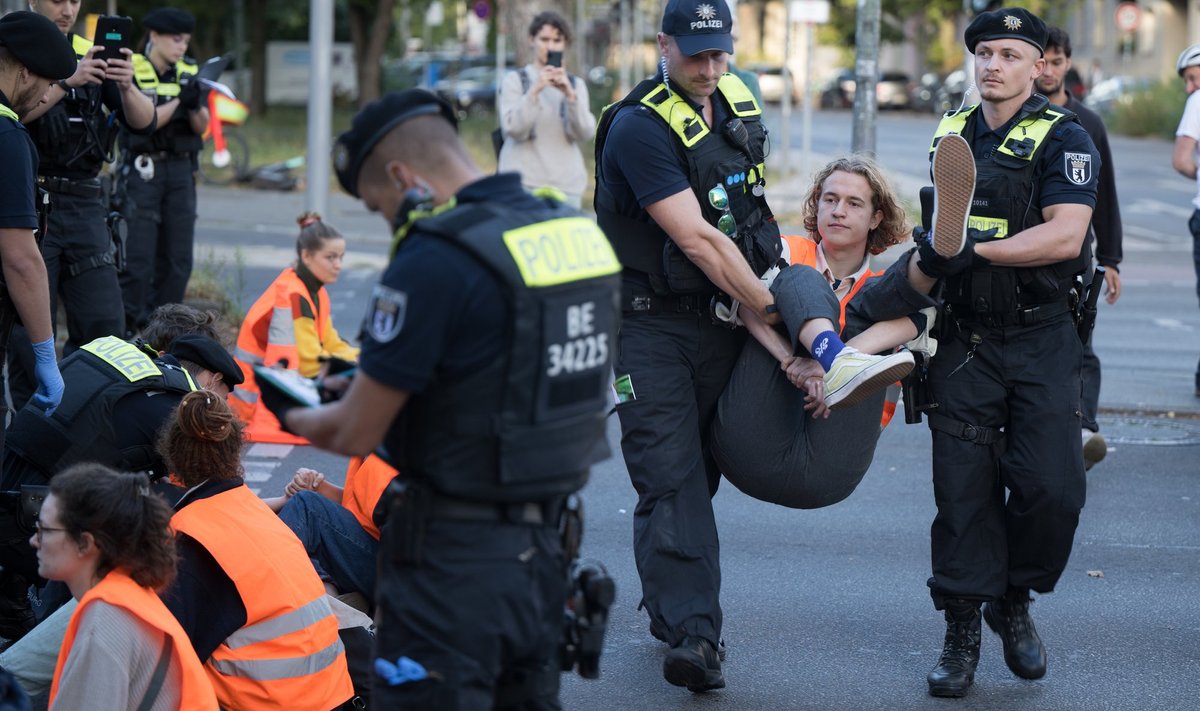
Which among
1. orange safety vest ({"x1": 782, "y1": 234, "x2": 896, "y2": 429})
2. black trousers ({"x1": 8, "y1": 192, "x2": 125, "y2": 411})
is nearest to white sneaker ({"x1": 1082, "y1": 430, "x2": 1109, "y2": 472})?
orange safety vest ({"x1": 782, "y1": 234, "x2": 896, "y2": 429})

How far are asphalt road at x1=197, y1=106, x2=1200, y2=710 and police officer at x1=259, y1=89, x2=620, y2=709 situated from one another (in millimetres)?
1904

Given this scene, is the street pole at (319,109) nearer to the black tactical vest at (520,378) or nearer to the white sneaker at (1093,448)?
the white sneaker at (1093,448)

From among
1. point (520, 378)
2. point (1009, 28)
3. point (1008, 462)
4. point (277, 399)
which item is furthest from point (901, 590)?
point (277, 399)

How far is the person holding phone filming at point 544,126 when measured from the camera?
1126 centimetres

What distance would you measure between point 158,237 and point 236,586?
5.61 meters

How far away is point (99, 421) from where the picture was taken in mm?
4984

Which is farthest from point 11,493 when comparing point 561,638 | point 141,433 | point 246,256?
point 246,256

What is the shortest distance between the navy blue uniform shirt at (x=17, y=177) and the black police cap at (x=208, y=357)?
0.60m

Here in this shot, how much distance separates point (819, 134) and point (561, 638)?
38.2 metres

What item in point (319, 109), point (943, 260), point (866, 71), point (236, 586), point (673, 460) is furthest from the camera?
point (866, 71)

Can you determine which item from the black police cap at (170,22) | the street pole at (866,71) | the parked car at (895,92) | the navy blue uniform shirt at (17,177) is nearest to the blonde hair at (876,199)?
the navy blue uniform shirt at (17,177)

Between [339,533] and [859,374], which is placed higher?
[859,374]

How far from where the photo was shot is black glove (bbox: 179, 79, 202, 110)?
29.9ft

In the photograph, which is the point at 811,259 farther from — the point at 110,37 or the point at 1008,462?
the point at 110,37
